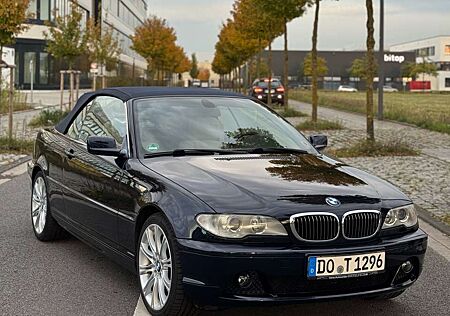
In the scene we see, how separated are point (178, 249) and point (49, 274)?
1867mm

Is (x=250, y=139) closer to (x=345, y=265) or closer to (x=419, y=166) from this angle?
(x=345, y=265)

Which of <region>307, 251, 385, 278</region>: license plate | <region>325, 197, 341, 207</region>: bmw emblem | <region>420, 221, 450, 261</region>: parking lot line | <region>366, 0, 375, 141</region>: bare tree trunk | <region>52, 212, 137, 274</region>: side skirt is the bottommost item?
<region>420, 221, 450, 261</region>: parking lot line

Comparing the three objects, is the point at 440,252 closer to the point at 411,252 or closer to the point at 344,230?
the point at 411,252

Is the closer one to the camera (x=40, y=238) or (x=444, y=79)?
(x=40, y=238)

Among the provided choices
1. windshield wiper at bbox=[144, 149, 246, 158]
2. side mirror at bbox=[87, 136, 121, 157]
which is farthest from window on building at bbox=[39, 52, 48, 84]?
windshield wiper at bbox=[144, 149, 246, 158]

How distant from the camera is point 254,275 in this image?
3.98 meters

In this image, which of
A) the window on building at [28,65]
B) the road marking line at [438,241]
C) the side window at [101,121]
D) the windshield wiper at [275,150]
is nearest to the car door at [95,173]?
the side window at [101,121]

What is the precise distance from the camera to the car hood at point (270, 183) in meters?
4.12

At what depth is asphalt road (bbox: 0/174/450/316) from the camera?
4695 mm

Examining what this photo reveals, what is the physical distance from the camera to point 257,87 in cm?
4094

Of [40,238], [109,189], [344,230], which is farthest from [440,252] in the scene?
[40,238]

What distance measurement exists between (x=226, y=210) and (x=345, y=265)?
76 cm

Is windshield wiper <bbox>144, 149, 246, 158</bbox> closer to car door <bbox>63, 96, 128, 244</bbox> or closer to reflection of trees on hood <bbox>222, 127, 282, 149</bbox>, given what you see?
reflection of trees on hood <bbox>222, 127, 282, 149</bbox>

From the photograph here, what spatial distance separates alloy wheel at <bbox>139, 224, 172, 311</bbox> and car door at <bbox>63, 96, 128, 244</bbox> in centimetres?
48
